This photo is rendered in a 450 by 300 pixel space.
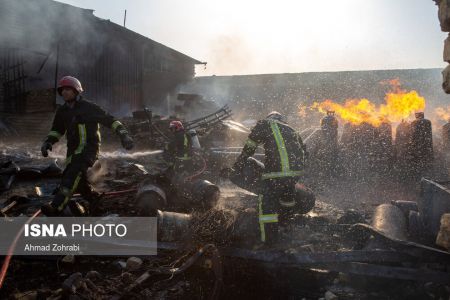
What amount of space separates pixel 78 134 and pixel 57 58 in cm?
1140

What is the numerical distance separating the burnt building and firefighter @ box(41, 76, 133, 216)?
9972 mm

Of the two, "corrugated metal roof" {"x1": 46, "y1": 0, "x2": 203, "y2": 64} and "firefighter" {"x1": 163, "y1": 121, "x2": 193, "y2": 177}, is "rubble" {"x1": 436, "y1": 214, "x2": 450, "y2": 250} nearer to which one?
"firefighter" {"x1": 163, "y1": 121, "x2": 193, "y2": 177}

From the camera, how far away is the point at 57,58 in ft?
45.8

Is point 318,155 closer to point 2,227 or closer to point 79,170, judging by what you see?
point 79,170

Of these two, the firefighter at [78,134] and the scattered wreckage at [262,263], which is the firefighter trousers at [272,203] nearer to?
the scattered wreckage at [262,263]

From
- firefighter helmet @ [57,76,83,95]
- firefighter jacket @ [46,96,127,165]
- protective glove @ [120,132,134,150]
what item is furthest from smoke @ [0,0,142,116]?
protective glove @ [120,132,134,150]

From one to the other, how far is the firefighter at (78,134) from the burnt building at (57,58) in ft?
32.7

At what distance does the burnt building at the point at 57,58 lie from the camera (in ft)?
42.9

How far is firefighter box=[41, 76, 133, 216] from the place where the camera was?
14.5 ft

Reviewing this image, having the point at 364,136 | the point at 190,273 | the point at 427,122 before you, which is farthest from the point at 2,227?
the point at 427,122

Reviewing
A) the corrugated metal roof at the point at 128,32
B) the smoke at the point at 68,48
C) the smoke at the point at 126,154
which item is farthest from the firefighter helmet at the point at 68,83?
the corrugated metal roof at the point at 128,32

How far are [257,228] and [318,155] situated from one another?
5424 mm

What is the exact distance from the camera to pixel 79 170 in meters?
4.41

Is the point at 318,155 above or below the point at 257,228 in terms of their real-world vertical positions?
above
